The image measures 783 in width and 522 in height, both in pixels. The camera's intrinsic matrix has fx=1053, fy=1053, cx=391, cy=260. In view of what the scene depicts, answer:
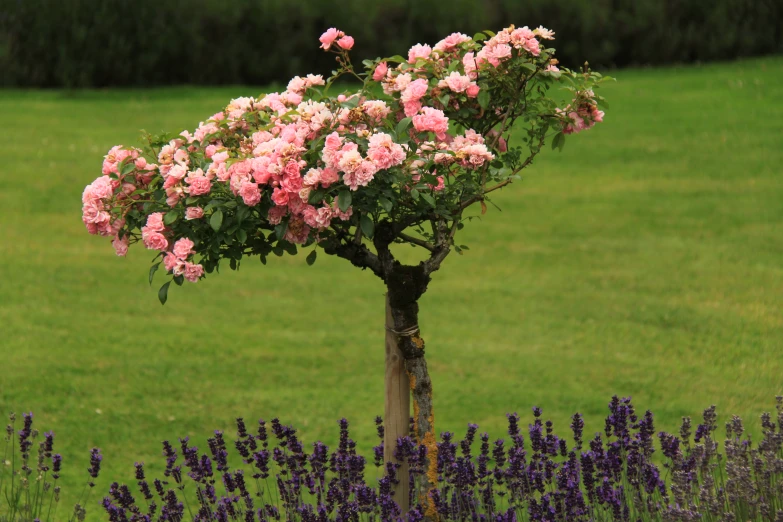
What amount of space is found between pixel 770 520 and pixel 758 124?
10.0 meters

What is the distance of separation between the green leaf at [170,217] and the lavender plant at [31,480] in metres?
1.14

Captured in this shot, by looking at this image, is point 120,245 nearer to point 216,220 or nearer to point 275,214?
point 216,220

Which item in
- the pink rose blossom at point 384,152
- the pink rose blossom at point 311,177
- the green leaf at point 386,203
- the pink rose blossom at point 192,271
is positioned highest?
the pink rose blossom at point 384,152

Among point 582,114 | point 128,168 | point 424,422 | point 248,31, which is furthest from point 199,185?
point 248,31

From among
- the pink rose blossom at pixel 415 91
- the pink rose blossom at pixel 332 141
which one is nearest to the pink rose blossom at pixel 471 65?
the pink rose blossom at pixel 415 91

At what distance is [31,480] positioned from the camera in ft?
19.2

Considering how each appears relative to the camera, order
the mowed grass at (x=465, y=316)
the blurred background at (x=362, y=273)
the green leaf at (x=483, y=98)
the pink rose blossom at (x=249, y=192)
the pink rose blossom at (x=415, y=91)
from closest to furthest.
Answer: the pink rose blossom at (x=249, y=192)
the pink rose blossom at (x=415, y=91)
the green leaf at (x=483, y=98)
the mowed grass at (x=465, y=316)
the blurred background at (x=362, y=273)

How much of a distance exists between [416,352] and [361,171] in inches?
38.1

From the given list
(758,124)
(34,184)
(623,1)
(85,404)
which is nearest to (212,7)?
(34,184)

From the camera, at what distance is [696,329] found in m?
7.99

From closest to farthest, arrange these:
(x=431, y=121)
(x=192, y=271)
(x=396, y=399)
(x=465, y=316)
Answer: (x=192, y=271) < (x=431, y=121) < (x=396, y=399) < (x=465, y=316)

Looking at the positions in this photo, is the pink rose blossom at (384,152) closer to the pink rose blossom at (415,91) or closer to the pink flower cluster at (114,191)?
the pink rose blossom at (415,91)

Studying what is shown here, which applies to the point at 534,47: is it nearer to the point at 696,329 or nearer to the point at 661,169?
the point at 696,329

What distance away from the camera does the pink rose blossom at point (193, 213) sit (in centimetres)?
391
